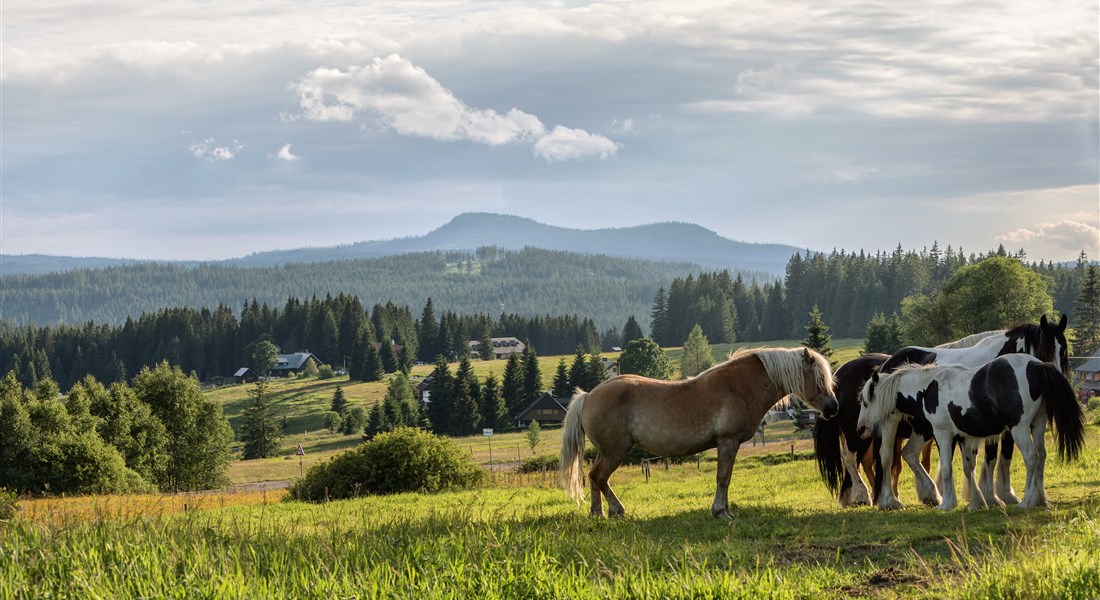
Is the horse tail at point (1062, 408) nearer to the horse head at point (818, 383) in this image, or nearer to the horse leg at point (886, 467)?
the horse leg at point (886, 467)

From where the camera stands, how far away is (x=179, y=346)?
648 ft

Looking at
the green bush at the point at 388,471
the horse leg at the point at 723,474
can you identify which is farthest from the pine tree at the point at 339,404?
the horse leg at the point at 723,474

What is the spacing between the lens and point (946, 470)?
1377 centimetres

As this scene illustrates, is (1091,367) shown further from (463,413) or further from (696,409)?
(696,409)

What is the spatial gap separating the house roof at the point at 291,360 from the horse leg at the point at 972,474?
595 ft

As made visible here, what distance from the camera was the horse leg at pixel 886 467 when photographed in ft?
47.6

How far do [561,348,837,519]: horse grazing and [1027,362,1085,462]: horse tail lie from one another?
2.80 meters

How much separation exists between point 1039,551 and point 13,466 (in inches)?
2116

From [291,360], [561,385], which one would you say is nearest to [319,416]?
[561,385]

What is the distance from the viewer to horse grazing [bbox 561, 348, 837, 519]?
1391 cm

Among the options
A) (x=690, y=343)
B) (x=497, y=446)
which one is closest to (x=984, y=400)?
(x=497, y=446)

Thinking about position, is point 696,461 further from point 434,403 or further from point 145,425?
point 434,403

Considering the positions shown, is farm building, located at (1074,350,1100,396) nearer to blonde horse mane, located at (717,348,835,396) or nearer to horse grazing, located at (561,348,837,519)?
blonde horse mane, located at (717,348,835,396)

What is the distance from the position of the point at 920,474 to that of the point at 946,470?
4.38ft
